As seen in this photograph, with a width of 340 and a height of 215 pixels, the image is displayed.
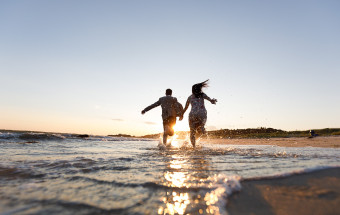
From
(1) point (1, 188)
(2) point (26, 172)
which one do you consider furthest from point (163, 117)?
(1) point (1, 188)

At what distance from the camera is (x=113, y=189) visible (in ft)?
6.58

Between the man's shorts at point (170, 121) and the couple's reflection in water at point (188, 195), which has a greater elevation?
the man's shorts at point (170, 121)

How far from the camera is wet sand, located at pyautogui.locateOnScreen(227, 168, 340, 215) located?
1.47 m

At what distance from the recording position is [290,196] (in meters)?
1.73

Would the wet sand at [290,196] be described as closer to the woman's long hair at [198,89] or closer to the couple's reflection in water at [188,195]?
the couple's reflection in water at [188,195]

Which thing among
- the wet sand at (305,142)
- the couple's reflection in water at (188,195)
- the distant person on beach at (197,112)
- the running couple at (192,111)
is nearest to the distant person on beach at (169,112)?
the running couple at (192,111)

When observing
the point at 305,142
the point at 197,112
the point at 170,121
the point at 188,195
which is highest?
the point at 197,112

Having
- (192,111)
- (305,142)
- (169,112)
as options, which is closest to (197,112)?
(192,111)

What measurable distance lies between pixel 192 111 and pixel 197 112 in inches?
8.5

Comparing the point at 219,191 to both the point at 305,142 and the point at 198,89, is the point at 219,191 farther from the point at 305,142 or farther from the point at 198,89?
the point at 305,142

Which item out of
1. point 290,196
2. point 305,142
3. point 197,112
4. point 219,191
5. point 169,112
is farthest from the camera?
point 305,142

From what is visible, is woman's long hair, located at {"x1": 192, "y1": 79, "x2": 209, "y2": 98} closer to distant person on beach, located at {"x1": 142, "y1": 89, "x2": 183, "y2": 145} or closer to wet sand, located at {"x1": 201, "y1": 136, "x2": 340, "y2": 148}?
distant person on beach, located at {"x1": 142, "y1": 89, "x2": 183, "y2": 145}

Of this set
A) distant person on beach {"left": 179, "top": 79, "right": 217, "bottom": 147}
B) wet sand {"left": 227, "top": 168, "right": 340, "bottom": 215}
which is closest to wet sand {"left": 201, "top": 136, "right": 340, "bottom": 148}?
distant person on beach {"left": 179, "top": 79, "right": 217, "bottom": 147}

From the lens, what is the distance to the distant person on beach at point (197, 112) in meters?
8.74
